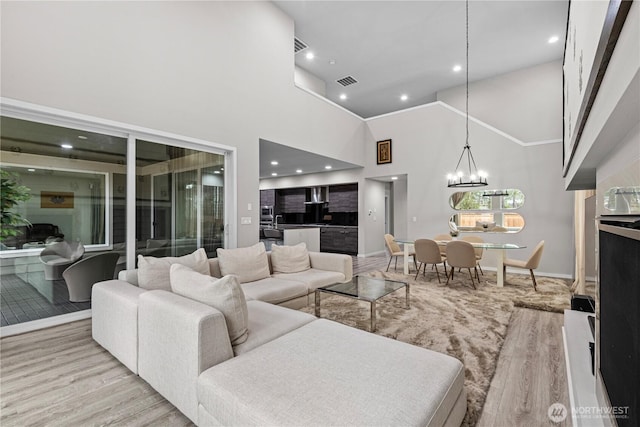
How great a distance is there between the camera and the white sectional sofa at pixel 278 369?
3.64ft

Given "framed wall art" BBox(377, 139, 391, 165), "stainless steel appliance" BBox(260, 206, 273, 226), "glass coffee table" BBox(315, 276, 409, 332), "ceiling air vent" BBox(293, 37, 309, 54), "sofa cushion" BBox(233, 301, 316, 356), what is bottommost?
"glass coffee table" BBox(315, 276, 409, 332)

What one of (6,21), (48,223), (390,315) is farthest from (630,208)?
(6,21)

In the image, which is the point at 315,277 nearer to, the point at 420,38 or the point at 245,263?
the point at 245,263

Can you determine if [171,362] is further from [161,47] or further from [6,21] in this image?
[161,47]

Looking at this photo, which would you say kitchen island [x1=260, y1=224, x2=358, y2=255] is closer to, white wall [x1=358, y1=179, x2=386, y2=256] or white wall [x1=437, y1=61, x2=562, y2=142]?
white wall [x1=358, y1=179, x2=386, y2=256]

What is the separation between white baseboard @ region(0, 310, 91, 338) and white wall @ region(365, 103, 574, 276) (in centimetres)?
642

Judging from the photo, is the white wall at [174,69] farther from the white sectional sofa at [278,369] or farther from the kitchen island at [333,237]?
the kitchen island at [333,237]

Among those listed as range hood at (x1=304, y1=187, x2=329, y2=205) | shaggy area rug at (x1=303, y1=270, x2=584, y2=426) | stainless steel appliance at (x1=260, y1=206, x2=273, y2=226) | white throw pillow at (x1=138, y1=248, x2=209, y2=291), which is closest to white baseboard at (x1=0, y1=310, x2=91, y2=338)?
white throw pillow at (x1=138, y1=248, x2=209, y2=291)

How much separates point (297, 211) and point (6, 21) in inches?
317

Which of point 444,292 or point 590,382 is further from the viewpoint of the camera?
point 444,292

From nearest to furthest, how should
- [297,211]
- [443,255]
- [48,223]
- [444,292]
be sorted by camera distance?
[48,223]
[444,292]
[443,255]
[297,211]

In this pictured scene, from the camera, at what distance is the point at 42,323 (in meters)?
2.82

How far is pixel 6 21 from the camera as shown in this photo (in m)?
2.53

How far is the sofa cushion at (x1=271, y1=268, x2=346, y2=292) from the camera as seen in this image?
11.4 ft
